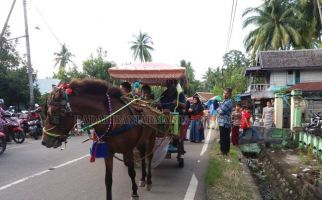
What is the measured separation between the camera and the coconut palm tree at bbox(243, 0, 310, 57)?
3931cm

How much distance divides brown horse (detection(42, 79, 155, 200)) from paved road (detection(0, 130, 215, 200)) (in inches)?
42.5

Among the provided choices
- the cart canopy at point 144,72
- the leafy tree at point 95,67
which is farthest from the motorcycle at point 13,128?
the leafy tree at point 95,67

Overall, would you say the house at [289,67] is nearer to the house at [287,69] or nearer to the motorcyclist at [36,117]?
the house at [287,69]

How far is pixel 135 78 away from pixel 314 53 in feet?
109

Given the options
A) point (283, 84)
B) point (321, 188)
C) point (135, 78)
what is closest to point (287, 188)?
point (321, 188)

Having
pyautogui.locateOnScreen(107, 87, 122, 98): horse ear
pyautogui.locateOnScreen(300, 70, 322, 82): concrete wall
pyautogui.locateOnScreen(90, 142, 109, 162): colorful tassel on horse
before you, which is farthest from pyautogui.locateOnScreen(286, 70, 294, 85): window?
pyautogui.locateOnScreen(90, 142, 109, 162): colorful tassel on horse

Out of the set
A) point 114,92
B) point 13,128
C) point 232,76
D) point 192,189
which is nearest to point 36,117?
point 13,128

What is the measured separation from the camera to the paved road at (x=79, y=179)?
696cm

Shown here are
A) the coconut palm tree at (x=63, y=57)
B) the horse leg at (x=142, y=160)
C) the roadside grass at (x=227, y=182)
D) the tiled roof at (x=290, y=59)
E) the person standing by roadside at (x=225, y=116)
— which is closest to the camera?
Result: the roadside grass at (x=227, y=182)

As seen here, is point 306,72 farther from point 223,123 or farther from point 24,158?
point 24,158

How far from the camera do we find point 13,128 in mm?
15773

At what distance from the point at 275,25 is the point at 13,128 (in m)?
31.5

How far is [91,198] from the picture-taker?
669 cm

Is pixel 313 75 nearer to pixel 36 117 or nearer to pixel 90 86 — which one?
pixel 36 117
